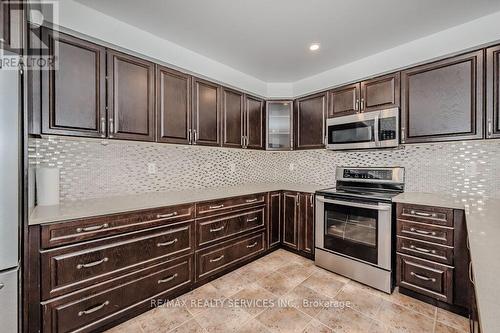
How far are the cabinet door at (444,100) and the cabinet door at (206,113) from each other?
2.04 m

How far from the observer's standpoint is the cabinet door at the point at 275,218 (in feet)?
9.72

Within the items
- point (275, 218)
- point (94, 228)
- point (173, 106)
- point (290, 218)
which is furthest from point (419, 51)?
point (94, 228)

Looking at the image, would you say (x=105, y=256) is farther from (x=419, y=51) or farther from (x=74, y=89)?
(x=419, y=51)

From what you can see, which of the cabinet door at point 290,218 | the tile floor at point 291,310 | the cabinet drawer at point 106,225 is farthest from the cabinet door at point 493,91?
the cabinet drawer at point 106,225

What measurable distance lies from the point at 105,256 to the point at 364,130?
109 inches

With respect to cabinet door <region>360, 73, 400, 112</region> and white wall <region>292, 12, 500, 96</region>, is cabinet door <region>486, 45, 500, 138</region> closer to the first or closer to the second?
white wall <region>292, 12, 500, 96</region>

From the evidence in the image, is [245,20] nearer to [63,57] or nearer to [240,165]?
[63,57]

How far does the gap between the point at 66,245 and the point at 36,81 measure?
1161 millimetres

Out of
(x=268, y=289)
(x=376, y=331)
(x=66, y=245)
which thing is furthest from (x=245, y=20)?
(x=376, y=331)

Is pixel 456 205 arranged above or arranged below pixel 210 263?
above

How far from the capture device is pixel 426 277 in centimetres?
196

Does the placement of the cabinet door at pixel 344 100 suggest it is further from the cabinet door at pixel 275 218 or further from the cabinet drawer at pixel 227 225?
the cabinet drawer at pixel 227 225

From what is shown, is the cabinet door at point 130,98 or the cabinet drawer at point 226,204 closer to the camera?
the cabinet door at point 130,98

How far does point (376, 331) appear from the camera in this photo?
5.43 feet
